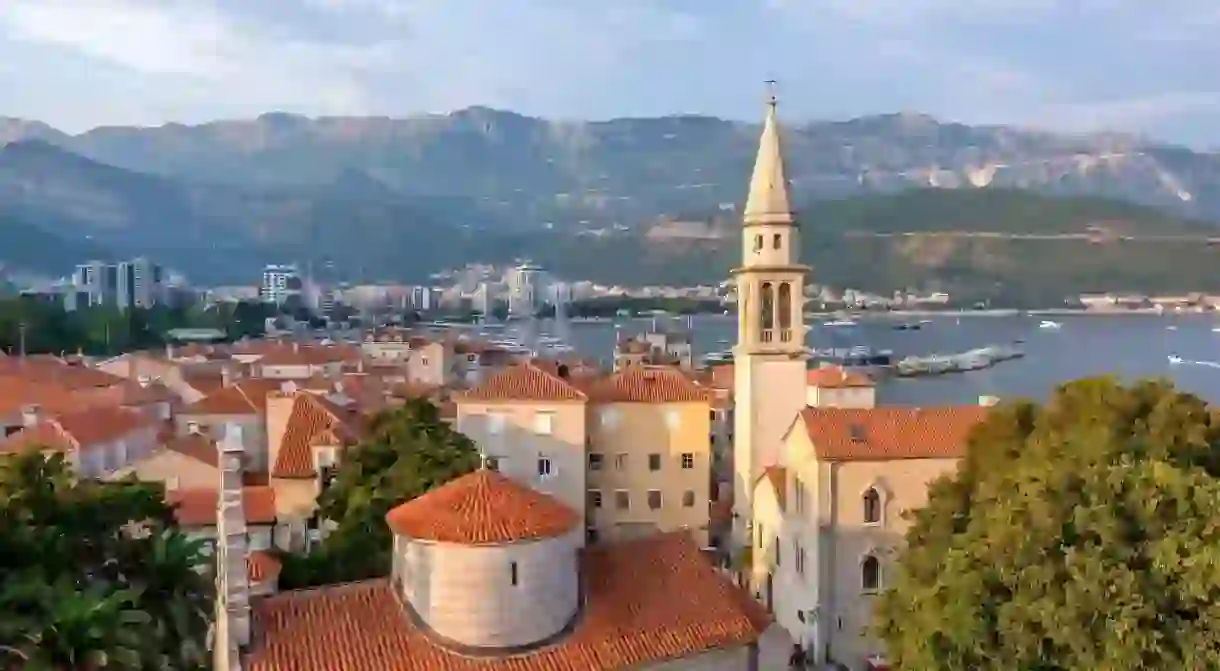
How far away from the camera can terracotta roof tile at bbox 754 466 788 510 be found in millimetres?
27328

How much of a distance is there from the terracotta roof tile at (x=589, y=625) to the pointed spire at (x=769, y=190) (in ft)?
49.9

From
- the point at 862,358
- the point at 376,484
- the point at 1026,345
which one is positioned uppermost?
the point at 376,484

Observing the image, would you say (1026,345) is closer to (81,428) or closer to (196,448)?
(196,448)

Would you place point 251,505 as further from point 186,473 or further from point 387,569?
point 387,569

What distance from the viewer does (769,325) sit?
31.3 m

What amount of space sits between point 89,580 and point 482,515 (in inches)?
235

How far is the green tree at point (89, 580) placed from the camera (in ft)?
44.0

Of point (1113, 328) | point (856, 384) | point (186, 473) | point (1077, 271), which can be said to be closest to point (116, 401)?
point (186, 473)

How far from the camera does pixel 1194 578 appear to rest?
12.7 metres

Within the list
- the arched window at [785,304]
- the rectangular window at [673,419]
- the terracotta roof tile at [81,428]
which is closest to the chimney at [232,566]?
the arched window at [785,304]

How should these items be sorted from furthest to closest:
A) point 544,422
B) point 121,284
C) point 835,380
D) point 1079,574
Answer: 1. point 121,284
2. point 835,380
3. point 544,422
4. point 1079,574

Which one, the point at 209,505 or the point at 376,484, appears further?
the point at 209,505

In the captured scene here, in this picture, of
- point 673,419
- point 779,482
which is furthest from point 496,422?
point 779,482

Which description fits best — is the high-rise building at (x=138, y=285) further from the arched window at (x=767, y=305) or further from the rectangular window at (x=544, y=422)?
the arched window at (x=767, y=305)
